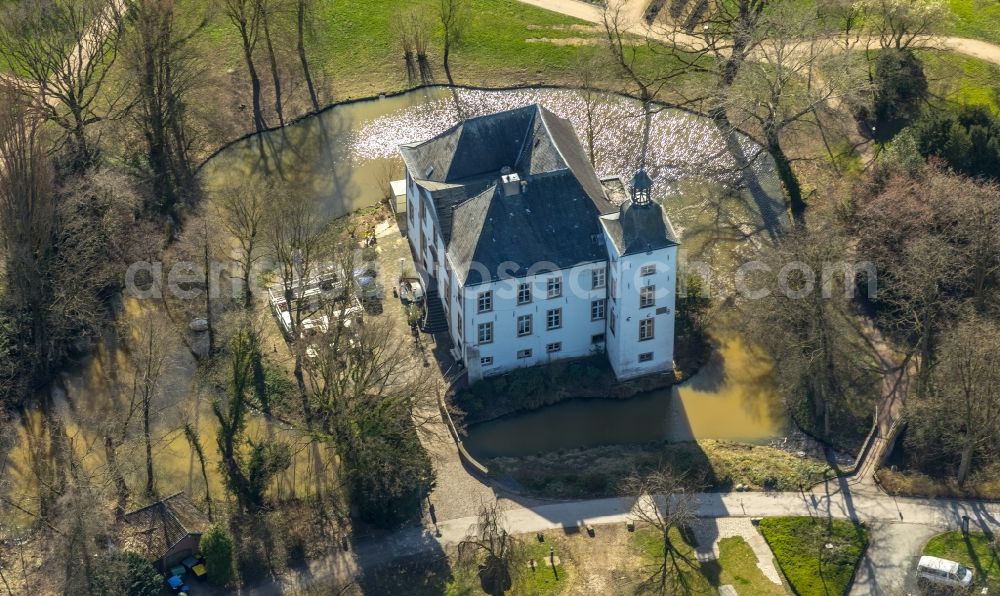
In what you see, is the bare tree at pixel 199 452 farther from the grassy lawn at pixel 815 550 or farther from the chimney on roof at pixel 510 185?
the grassy lawn at pixel 815 550

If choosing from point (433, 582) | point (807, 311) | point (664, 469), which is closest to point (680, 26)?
point (807, 311)

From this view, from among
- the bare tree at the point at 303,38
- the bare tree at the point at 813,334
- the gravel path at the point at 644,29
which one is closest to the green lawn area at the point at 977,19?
the gravel path at the point at 644,29

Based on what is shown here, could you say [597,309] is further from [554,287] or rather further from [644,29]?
[644,29]

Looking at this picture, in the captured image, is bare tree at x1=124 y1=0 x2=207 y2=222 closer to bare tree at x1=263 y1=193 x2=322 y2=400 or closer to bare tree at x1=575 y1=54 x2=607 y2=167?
bare tree at x1=263 y1=193 x2=322 y2=400

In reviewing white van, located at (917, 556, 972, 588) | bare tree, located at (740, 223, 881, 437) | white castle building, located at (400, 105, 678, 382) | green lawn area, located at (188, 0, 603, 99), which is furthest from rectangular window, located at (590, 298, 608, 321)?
green lawn area, located at (188, 0, 603, 99)

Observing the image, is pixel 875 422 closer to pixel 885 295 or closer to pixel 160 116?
pixel 885 295

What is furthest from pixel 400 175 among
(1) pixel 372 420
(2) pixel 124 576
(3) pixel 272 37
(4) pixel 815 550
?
(4) pixel 815 550

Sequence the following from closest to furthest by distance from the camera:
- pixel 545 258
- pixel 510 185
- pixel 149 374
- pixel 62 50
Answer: pixel 149 374 < pixel 545 258 < pixel 510 185 < pixel 62 50
